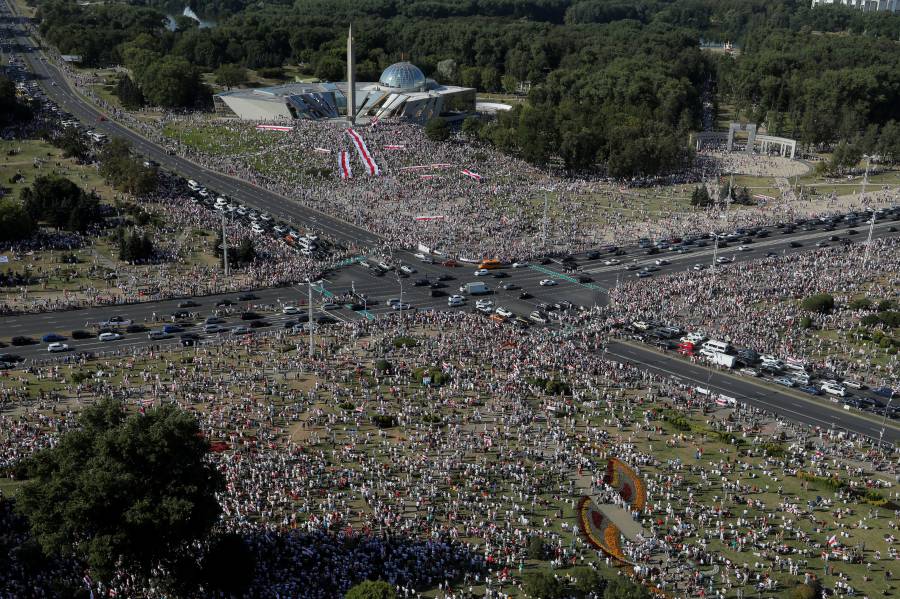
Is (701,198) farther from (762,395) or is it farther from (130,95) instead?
(130,95)

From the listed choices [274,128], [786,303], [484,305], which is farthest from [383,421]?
[274,128]

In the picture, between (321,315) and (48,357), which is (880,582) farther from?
(48,357)

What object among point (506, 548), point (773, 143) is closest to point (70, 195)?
point (506, 548)

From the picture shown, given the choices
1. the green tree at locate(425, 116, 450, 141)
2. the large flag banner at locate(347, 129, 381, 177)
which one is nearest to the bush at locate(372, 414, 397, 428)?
the large flag banner at locate(347, 129, 381, 177)

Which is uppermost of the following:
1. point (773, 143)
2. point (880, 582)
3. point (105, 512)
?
point (773, 143)

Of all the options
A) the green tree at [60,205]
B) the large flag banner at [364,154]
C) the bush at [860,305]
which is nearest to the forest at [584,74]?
the large flag banner at [364,154]

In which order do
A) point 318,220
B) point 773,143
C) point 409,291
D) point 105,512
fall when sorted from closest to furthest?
point 105,512, point 409,291, point 318,220, point 773,143

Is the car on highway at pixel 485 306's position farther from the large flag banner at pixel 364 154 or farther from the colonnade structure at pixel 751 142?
the colonnade structure at pixel 751 142
